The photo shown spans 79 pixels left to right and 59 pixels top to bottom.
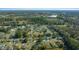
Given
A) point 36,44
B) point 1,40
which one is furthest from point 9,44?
point 36,44

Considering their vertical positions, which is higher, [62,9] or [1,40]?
[62,9]

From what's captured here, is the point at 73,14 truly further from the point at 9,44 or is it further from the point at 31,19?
the point at 9,44
